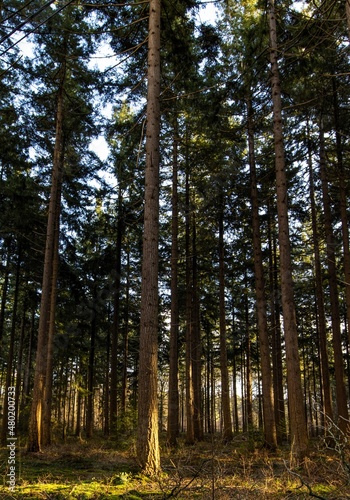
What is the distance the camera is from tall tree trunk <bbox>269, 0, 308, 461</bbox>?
8711 millimetres

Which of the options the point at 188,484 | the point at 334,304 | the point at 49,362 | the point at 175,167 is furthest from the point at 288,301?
the point at 49,362

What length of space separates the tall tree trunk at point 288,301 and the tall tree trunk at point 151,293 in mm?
3493

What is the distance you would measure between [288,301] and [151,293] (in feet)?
13.2

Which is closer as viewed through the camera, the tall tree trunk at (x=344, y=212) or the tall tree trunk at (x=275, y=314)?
the tall tree trunk at (x=344, y=212)

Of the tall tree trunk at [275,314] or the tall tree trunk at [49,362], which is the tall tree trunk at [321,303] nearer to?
the tall tree trunk at [275,314]

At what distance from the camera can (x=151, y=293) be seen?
7340 mm

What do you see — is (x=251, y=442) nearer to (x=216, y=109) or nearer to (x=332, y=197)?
(x=332, y=197)

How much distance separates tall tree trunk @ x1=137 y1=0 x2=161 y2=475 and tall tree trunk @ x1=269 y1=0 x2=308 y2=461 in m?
3.49

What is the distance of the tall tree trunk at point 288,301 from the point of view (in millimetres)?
8711

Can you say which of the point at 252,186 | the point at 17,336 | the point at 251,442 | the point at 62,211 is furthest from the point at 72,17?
the point at 17,336

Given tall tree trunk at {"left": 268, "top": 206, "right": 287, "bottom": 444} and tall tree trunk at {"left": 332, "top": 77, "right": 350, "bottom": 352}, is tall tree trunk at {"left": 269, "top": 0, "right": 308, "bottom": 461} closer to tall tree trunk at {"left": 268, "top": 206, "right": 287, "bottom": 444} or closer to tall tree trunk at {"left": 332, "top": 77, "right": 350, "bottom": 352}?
tall tree trunk at {"left": 332, "top": 77, "right": 350, "bottom": 352}

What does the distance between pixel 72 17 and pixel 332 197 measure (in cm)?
1142

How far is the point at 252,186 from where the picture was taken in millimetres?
14164

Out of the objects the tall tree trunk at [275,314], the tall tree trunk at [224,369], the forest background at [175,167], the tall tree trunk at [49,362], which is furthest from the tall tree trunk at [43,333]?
the tall tree trunk at [275,314]
